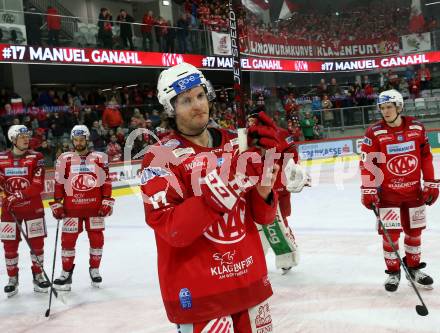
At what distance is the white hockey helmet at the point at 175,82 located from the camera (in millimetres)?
1816

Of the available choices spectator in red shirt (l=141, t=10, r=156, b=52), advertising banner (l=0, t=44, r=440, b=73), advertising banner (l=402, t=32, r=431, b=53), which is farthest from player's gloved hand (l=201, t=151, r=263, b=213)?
advertising banner (l=402, t=32, r=431, b=53)

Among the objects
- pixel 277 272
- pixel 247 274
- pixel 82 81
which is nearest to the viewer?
pixel 247 274

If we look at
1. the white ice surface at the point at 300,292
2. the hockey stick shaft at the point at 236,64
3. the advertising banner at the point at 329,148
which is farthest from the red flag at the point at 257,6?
the hockey stick shaft at the point at 236,64

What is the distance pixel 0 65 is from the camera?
14820 mm

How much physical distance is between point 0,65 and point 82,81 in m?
2.86

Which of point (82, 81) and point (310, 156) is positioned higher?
point (82, 81)

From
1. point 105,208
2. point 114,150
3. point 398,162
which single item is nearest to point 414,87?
point 114,150

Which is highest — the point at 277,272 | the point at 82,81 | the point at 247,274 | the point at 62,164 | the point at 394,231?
the point at 82,81

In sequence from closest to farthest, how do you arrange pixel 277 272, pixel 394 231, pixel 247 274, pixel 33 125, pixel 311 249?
pixel 247 274 → pixel 394 231 → pixel 277 272 → pixel 311 249 → pixel 33 125

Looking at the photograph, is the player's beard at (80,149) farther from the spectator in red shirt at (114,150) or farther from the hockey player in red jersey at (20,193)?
the spectator in red shirt at (114,150)

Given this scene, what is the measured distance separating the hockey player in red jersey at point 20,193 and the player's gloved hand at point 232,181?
3759 mm

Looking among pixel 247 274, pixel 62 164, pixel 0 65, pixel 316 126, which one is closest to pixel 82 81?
pixel 0 65

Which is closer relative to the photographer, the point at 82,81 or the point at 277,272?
the point at 277,272

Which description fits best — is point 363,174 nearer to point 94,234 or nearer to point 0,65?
point 94,234
